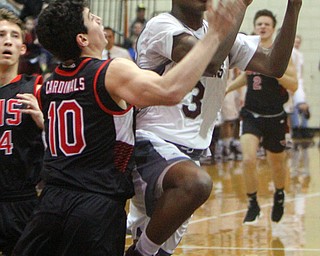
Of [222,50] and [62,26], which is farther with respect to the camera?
[222,50]

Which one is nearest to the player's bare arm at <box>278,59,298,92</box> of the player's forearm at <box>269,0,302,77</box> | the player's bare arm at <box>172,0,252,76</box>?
the player's forearm at <box>269,0,302,77</box>

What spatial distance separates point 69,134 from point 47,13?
572mm

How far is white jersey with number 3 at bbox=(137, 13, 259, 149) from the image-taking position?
467 cm

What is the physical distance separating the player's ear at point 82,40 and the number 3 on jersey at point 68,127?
11.0 inches

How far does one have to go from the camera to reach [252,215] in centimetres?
844

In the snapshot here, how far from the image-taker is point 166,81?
3629mm

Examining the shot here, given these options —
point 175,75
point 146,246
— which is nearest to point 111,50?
point 146,246

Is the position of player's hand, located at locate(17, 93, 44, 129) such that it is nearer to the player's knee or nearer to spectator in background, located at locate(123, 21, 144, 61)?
the player's knee

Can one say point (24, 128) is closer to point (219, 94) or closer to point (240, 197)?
point (219, 94)

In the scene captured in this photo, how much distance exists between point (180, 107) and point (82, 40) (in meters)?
0.89

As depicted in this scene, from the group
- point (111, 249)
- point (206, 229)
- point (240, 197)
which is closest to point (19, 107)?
point (111, 249)

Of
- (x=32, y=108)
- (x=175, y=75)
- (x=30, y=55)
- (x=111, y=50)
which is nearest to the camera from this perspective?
(x=175, y=75)

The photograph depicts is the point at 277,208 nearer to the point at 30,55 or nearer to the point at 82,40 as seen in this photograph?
the point at 30,55

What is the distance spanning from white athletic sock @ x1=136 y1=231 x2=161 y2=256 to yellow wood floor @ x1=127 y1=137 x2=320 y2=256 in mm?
2537
